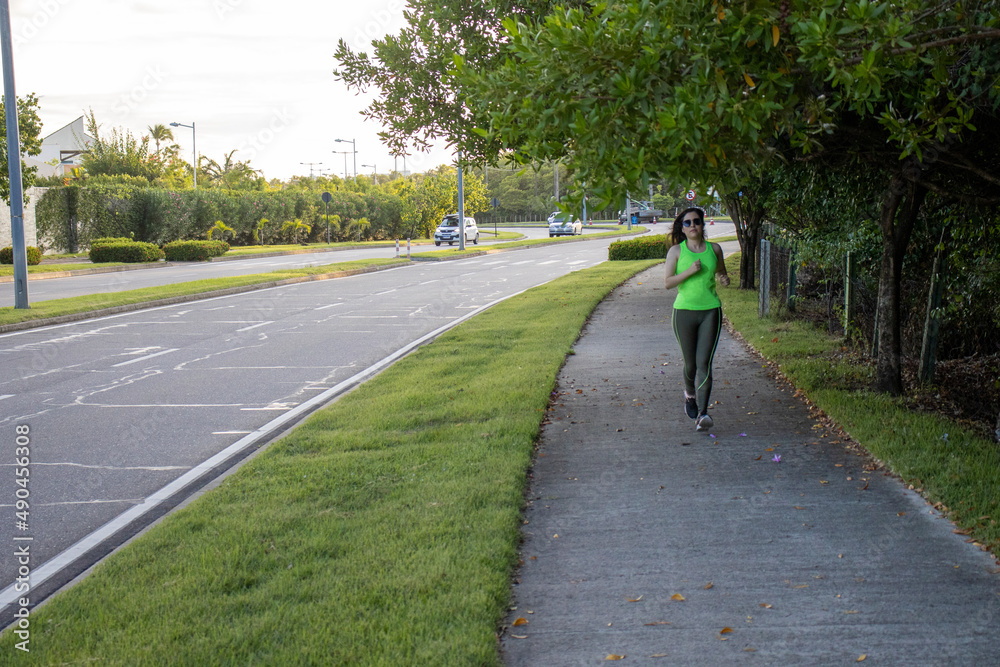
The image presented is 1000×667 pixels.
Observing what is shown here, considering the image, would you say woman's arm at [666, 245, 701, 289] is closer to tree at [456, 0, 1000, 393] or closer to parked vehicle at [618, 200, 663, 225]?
tree at [456, 0, 1000, 393]

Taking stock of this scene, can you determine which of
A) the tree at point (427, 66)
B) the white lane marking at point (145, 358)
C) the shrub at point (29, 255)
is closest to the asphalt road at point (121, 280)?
the shrub at point (29, 255)

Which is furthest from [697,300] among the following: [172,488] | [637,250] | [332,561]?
[637,250]

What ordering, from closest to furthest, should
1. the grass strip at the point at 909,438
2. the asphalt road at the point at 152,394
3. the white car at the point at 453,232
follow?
1. the grass strip at the point at 909,438
2. the asphalt road at the point at 152,394
3. the white car at the point at 453,232

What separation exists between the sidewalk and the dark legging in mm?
364

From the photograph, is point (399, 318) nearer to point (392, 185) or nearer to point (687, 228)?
point (687, 228)

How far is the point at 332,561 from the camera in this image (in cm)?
449

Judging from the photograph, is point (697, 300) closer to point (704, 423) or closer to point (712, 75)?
point (704, 423)

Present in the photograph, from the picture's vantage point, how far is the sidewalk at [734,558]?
3688 mm

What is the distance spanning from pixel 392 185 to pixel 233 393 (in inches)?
2899

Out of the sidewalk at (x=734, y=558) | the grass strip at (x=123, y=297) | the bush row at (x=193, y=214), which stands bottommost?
the sidewalk at (x=734, y=558)

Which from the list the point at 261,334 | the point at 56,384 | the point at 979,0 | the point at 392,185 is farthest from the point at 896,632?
the point at 392,185

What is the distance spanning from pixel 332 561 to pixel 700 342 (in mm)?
4029

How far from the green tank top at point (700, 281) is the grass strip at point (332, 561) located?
166cm

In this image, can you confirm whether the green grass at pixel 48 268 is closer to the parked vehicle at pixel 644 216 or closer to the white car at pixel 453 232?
the white car at pixel 453 232
